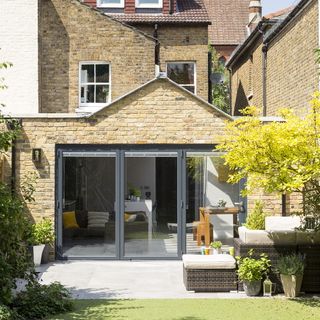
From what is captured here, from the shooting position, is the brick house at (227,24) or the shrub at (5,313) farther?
the brick house at (227,24)

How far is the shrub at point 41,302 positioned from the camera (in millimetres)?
11336

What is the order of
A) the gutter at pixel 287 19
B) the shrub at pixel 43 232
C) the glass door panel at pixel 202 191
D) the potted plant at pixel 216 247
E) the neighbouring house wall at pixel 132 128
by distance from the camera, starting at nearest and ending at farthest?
the potted plant at pixel 216 247, the shrub at pixel 43 232, the neighbouring house wall at pixel 132 128, the glass door panel at pixel 202 191, the gutter at pixel 287 19

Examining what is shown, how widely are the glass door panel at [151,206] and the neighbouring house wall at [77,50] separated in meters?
5.67

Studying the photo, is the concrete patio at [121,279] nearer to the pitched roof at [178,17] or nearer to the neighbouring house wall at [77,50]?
the neighbouring house wall at [77,50]

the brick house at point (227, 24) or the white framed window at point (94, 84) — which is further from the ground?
the brick house at point (227, 24)

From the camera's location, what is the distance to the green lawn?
37.3ft

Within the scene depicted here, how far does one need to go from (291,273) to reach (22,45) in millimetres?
12897

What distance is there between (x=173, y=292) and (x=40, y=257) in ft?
16.1

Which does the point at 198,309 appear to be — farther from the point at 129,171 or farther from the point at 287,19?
the point at 287,19

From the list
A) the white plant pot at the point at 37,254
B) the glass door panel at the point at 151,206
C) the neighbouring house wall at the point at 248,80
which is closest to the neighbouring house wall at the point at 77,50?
the neighbouring house wall at the point at 248,80

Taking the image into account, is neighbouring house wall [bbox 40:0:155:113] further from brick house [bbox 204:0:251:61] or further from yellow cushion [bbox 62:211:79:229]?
brick house [bbox 204:0:251:61]

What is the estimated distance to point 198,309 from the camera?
1195cm

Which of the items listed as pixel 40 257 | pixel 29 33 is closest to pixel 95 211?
pixel 40 257

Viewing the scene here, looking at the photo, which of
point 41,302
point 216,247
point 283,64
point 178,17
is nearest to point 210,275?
point 216,247
